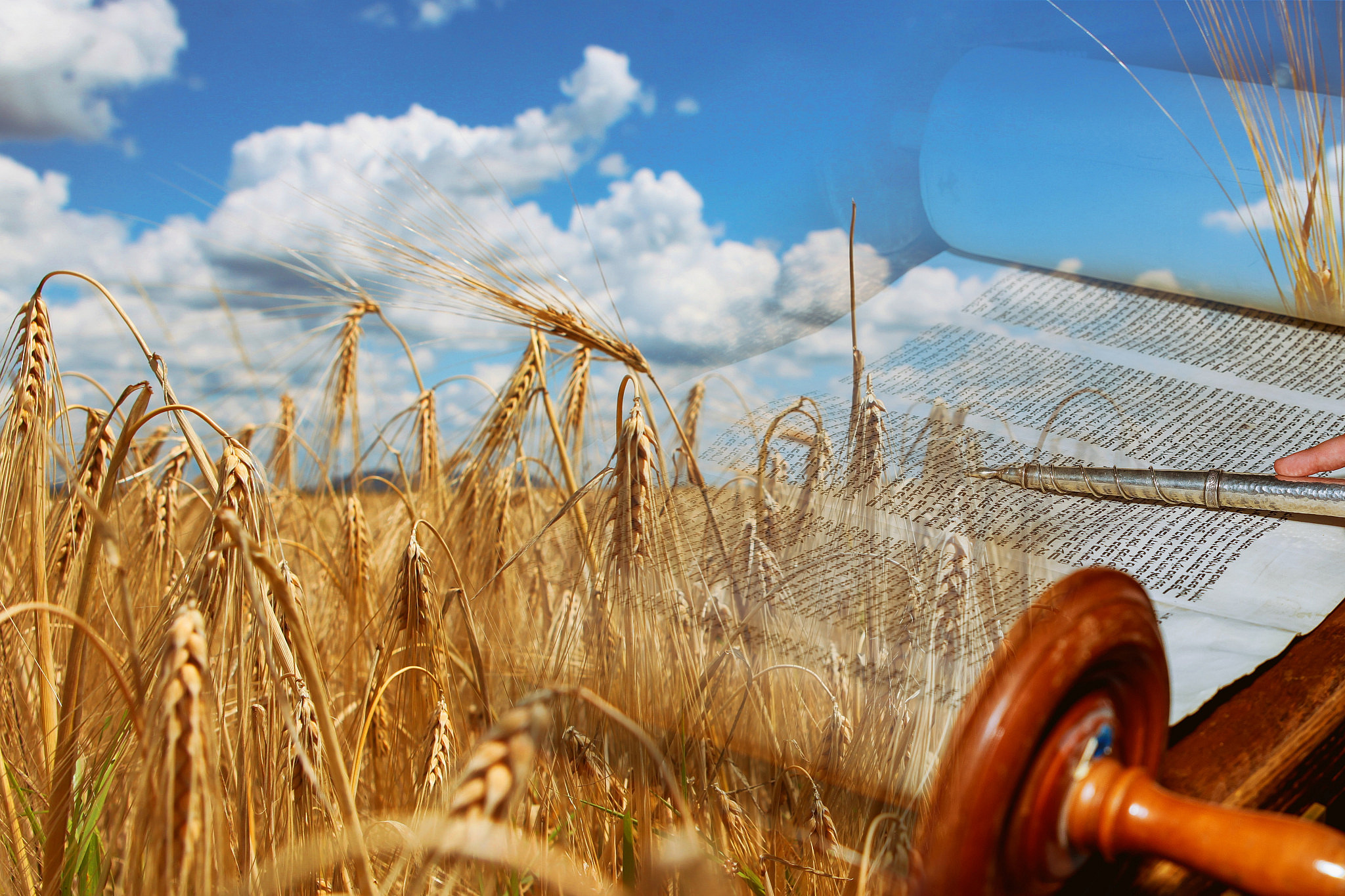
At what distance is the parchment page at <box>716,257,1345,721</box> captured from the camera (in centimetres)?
31

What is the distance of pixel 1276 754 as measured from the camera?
10.2 inches

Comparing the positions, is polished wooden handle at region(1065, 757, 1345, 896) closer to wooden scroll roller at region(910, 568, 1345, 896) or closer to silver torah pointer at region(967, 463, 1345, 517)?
wooden scroll roller at region(910, 568, 1345, 896)

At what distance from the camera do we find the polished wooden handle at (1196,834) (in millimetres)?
167

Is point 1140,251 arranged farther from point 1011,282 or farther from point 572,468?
point 572,468

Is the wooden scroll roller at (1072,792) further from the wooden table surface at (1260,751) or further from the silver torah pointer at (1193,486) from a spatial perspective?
the silver torah pointer at (1193,486)

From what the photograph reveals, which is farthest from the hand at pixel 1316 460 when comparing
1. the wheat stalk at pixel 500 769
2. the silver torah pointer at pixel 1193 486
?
the wheat stalk at pixel 500 769

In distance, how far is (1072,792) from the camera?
0.61 feet

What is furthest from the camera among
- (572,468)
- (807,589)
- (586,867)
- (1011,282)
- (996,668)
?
(572,468)

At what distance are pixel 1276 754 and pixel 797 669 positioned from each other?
17cm

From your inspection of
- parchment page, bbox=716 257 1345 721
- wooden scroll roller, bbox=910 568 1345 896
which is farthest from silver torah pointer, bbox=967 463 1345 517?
wooden scroll roller, bbox=910 568 1345 896

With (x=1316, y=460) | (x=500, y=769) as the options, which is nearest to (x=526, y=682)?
(x=500, y=769)

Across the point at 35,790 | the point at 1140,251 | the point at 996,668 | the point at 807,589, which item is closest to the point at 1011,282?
the point at 1140,251

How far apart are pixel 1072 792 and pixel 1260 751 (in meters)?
0.13

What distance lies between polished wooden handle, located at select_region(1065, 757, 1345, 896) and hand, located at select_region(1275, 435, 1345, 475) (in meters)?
0.28
